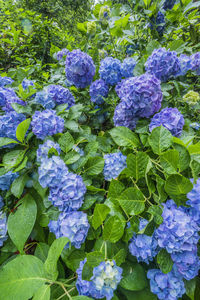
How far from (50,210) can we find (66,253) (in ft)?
0.52

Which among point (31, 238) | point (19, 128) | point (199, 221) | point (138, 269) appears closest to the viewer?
point (199, 221)

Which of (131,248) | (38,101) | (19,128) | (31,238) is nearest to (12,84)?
(38,101)

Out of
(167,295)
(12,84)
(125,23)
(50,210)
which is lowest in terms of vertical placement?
(167,295)

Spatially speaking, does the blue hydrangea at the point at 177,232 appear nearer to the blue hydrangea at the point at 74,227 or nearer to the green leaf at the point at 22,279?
the blue hydrangea at the point at 74,227

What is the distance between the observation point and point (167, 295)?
50cm

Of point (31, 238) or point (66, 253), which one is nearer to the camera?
point (66, 253)

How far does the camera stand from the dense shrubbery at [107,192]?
19.2 inches

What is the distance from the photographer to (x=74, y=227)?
1.80ft

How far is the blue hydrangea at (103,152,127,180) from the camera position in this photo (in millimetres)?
666

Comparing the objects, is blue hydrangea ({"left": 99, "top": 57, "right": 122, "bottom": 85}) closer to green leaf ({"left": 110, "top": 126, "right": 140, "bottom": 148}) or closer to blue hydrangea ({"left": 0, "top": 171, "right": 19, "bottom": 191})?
green leaf ({"left": 110, "top": 126, "right": 140, "bottom": 148})

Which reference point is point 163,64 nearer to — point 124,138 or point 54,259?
point 124,138

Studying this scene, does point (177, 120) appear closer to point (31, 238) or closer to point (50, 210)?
point (50, 210)

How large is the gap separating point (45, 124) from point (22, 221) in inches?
15.2

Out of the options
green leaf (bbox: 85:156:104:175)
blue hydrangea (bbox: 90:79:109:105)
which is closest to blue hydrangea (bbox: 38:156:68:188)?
green leaf (bbox: 85:156:104:175)
